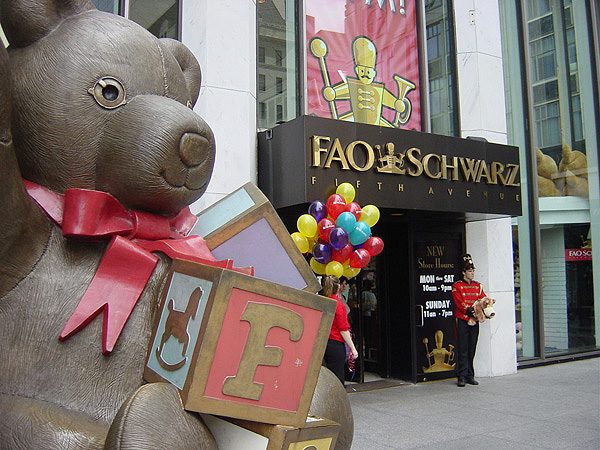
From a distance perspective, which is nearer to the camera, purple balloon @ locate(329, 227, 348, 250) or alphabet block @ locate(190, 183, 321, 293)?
alphabet block @ locate(190, 183, 321, 293)

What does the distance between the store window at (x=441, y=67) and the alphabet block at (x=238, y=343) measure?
7.08 meters

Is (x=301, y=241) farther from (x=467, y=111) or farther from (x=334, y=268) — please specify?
(x=467, y=111)

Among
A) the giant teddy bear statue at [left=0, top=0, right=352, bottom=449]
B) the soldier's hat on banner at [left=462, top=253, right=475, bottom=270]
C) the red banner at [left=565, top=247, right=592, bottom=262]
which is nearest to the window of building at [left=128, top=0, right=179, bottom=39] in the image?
the soldier's hat on banner at [left=462, top=253, right=475, bottom=270]

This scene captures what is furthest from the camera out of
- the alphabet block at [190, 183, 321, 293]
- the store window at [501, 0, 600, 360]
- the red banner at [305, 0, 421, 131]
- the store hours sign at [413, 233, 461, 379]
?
the store window at [501, 0, 600, 360]

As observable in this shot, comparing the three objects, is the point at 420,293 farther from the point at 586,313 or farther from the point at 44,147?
the point at 44,147

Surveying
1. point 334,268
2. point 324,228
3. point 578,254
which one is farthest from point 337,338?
point 578,254

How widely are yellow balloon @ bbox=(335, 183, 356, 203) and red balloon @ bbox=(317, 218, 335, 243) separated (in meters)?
0.45

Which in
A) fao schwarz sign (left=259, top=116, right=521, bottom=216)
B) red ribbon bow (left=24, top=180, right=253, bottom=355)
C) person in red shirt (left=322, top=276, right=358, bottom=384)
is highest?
fao schwarz sign (left=259, top=116, right=521, bottom=216)

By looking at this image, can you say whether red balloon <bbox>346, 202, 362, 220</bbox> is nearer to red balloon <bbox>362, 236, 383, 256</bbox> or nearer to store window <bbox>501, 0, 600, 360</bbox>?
red balloon <bbox>362, 236, 383, 256</bbox>

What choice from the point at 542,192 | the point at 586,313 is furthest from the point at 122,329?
the point at 586,313

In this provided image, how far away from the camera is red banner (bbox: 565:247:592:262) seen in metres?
9.56

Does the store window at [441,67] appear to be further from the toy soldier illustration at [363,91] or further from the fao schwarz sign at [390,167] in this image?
the fao schwarz sign at [390,167]

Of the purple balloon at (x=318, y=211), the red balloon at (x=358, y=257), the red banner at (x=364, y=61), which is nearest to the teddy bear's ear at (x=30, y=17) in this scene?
the purple balloon at (x=318, y=211)

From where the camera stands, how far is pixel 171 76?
6.35 feet
